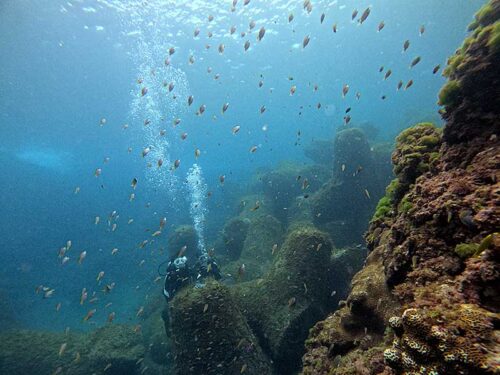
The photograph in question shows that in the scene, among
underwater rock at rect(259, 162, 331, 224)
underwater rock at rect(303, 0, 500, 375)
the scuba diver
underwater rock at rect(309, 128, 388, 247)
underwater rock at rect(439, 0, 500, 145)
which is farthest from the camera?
underwater rock at rect(259, 162, 331, 224)

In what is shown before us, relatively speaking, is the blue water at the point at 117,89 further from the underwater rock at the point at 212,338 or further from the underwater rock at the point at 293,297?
the underwater rock at the point at 212,338

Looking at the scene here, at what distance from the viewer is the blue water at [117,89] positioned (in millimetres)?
25109

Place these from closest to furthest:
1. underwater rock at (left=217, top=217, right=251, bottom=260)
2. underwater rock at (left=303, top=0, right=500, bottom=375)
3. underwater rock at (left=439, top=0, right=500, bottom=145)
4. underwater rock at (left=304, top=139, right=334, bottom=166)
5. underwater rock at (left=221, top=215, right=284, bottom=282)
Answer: underwater rock at (left=303, top=0, right=500, bottom=375) < underwater rock at (left=439, top=0, right=500, bottom=145) < underwater rock at (left=221, top=215, right=284, bottom=282) < underwater rock at (left=217, top=217, right=251, bottom=260) < underwater rock at (left=304, top=139, right=334, bottom=166)

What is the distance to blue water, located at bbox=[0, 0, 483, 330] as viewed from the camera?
25.1 m

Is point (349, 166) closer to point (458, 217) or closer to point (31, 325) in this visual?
point (458, 217)

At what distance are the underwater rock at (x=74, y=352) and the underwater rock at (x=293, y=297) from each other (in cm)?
664

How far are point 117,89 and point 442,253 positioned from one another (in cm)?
4169

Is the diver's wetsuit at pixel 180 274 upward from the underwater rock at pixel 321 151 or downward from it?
downward

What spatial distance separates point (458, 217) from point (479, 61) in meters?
2.56

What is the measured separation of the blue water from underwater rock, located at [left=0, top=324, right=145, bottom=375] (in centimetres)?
640

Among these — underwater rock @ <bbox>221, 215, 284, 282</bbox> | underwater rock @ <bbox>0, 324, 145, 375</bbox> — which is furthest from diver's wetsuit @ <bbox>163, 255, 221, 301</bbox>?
underwater rock @ <bbox>0, 324, 145, 375</bbox>

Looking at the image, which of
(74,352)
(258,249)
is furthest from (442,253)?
(74,352)

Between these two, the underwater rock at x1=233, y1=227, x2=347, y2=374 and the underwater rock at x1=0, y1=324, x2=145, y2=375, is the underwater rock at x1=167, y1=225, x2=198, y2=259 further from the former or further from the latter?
the underwater rock at x1=233, y1=227, x2=347, y2=374

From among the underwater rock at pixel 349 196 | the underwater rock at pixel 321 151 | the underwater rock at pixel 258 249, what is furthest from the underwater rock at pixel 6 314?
the underwater rock at pixel 321 151
